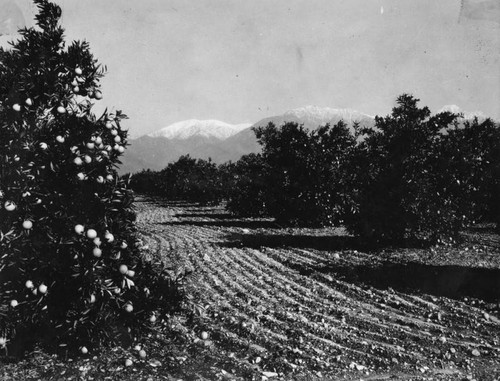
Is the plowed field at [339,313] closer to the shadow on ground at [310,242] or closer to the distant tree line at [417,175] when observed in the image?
the shadow on ground at [310,242]

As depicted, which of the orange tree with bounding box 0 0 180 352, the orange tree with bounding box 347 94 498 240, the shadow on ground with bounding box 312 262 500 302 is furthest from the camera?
the orange tree with bounding box 347 94 498 240

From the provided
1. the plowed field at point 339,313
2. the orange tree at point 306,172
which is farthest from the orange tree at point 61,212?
the orange tree at point 306,172

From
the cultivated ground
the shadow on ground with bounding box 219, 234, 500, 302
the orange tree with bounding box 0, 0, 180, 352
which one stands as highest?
the orange tree with bounding box 0, 0, 180, 352

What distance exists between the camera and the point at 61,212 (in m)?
4.14

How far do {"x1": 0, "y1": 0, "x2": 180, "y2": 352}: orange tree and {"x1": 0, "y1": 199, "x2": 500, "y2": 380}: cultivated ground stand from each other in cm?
55

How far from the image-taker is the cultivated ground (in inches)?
174

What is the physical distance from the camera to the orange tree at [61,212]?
4082 millimetres

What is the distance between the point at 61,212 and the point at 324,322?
387 cm

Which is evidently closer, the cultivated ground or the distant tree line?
the cultivated ground

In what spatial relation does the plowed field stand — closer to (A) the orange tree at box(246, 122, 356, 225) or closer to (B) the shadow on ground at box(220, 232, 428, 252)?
(B) the shadow on ground at box(220, 232, 428, 252)

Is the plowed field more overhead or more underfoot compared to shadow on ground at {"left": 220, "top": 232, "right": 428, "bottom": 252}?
more underfoot

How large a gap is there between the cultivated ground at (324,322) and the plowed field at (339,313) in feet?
0.06

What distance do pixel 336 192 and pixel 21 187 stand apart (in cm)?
1350

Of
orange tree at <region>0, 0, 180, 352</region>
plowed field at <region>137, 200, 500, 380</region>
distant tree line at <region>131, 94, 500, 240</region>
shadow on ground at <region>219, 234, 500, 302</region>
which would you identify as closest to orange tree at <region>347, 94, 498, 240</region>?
distant tree line at <region>131, 94, 500, 240</region>
